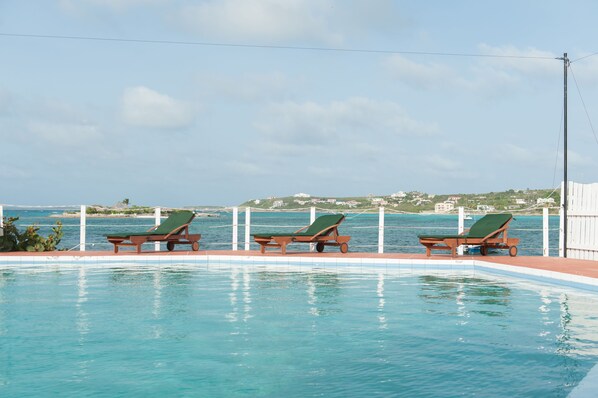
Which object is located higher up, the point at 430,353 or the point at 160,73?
the point at 160,73

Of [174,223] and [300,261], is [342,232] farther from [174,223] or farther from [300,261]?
[300,261]

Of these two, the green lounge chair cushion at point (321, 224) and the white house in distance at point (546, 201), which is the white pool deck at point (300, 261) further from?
the white house in distance at point (546, 201)

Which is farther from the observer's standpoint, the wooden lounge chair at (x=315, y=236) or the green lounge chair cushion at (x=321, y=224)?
the green lounge chair cushion at (x=321, y=224)

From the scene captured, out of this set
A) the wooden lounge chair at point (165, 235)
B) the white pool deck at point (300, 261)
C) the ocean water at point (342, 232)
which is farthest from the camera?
the ocean water at point (342, 232)

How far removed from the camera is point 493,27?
20000 millimetres

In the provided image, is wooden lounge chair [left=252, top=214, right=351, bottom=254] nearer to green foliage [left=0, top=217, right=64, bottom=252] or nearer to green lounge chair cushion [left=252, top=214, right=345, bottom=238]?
green lounge chair cushion [left=252, top=214, right=345, bottom=238]

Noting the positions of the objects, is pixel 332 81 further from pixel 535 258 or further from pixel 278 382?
pixel 278 382

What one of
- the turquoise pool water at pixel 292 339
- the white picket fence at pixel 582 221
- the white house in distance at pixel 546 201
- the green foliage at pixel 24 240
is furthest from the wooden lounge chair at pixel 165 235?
the white picket fence at pixel 582 221

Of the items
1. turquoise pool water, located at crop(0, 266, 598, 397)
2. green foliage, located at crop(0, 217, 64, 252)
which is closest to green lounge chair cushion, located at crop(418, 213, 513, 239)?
turquoise pool water, located at crop(0, 266, 598, 397)

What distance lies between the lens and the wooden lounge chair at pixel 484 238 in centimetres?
1231

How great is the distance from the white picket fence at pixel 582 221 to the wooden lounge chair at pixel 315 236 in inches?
178

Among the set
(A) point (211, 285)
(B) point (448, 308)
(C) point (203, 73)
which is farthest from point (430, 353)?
(C) point (203, 73)

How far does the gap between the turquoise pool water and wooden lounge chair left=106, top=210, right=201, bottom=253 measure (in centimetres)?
351

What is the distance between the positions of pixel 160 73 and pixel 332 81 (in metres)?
6.08
